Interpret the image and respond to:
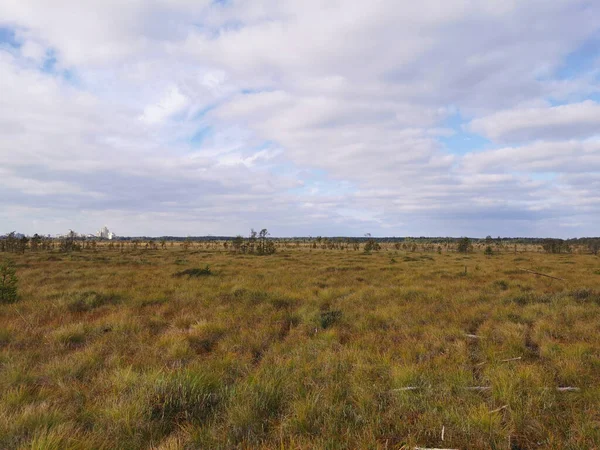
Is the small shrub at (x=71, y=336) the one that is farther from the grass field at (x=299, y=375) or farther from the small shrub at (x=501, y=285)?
the small shrub at (x=501, y=285)

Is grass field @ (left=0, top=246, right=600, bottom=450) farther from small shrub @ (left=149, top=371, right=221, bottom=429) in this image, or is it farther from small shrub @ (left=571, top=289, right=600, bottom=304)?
small shrub @ (left=571, top=289, right=600, bottom=304)

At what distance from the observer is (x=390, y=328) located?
8633mm

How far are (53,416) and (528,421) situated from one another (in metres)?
5.88

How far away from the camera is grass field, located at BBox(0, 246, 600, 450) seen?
12.5ft

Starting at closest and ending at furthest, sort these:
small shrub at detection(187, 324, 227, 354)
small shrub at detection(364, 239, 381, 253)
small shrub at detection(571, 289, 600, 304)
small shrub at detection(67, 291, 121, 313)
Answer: small shrub at detection(187, 324, 227, 354) → small shrub at detection(67, 291, 121, 313) → small shrub at detection(571, 289, 600, 304) → small shrub at detection(364, 239, 381, 253)

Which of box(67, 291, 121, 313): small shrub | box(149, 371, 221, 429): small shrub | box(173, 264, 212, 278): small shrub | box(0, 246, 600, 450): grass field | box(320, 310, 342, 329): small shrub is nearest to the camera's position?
box(0, 246, 600, 450): grass field

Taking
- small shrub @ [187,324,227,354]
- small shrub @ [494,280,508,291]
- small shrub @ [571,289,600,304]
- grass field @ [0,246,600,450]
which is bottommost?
small shrub @ [187,324,227,354]

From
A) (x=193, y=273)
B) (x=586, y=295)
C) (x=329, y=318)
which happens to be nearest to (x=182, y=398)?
(x=329, y=318)

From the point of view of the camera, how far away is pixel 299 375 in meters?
5.41

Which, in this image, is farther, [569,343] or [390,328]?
[390,328]

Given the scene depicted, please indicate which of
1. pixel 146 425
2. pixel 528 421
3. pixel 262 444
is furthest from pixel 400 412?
pixel 146 425

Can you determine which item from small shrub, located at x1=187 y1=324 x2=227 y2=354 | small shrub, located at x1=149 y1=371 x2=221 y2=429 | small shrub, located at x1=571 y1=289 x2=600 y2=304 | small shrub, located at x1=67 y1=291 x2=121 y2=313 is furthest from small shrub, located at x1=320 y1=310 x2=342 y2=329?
small shrub, located at x1=571 y1=289 x2=600 y2=304

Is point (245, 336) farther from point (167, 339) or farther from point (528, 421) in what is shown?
point (528, 421)

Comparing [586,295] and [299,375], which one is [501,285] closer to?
[586,295]
